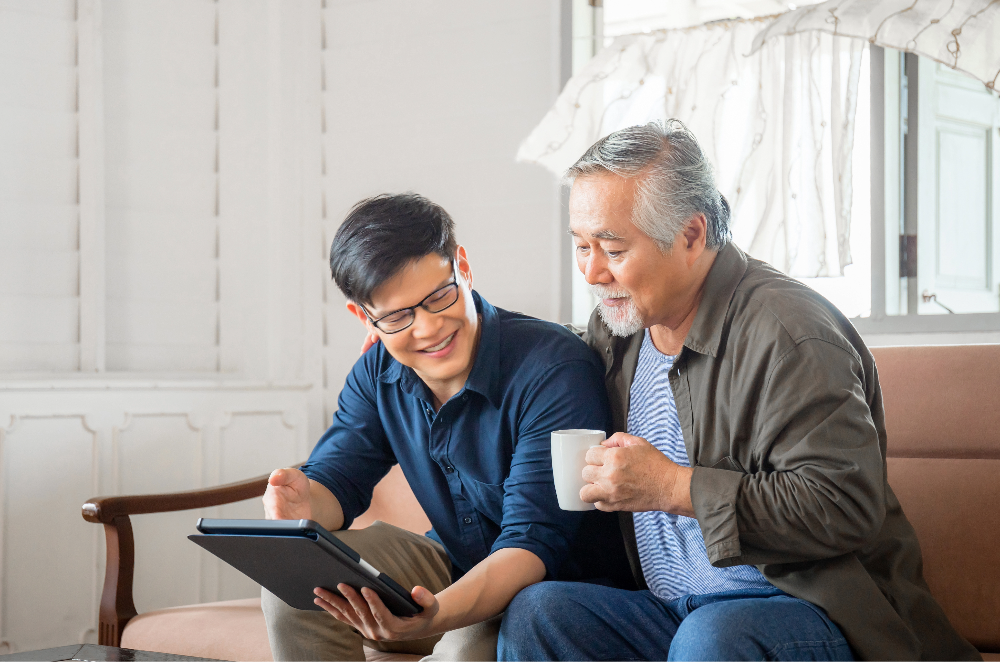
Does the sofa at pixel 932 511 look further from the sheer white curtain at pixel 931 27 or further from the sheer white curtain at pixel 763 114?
the sheer white curtain at pixel 931 27

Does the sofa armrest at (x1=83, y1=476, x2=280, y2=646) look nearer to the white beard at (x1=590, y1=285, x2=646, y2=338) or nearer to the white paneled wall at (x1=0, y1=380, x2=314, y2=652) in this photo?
the white paneled wall at (x1=0, y1=380, x2=314, y2=652)

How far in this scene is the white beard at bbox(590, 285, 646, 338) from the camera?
4.55 feet

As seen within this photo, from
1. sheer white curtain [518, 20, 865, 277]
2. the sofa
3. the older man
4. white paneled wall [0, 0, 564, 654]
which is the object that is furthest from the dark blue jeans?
white paneled wall [0, 0, 564, 654]

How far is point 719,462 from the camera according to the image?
1.32 metres

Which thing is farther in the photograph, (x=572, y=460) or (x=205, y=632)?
(x=205, y=632)

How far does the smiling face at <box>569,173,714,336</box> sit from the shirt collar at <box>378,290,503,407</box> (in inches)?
8.8

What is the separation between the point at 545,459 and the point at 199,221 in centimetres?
196

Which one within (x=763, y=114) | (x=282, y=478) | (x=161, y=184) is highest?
(x=763, y=114)

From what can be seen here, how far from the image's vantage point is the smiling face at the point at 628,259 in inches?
53.4

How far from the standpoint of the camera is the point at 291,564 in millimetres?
1158

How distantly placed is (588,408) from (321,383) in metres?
1.72

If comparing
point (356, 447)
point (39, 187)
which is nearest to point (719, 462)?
point (356, 447)

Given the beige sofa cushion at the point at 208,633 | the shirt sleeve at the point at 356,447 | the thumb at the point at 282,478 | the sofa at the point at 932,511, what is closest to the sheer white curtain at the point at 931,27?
the sofa at the point at 932,511

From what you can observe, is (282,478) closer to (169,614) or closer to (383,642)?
Answer: (383,642)
